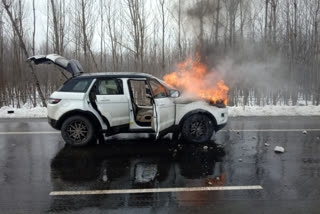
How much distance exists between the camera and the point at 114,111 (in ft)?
20.9

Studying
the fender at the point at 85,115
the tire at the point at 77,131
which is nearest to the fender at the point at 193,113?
the fender at the point at 85,115

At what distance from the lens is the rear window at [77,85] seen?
6.46 metres

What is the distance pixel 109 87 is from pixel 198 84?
2618 millimetres

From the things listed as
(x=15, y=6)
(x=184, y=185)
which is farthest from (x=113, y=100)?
(x=15, y=6)

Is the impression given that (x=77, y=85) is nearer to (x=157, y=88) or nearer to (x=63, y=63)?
(x=63, y=63)

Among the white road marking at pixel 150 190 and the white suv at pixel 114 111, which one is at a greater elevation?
the white suv at pixel 114 111

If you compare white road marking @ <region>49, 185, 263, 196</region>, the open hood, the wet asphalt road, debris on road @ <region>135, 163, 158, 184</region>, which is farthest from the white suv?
white road marking @ <region>49, 185, 263, 196</region>

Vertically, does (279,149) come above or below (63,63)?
below

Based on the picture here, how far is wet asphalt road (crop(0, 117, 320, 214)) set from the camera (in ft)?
11.5

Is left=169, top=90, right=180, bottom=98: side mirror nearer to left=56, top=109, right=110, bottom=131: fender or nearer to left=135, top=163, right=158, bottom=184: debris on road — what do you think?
left=56, top=109, right=110, bottom=131: fender

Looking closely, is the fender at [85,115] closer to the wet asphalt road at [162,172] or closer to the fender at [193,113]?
the wet asphalt road at [162,172]

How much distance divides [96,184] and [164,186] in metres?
1.16

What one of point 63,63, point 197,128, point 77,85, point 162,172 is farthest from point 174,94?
point 63,63

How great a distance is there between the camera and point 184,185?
4160mm
